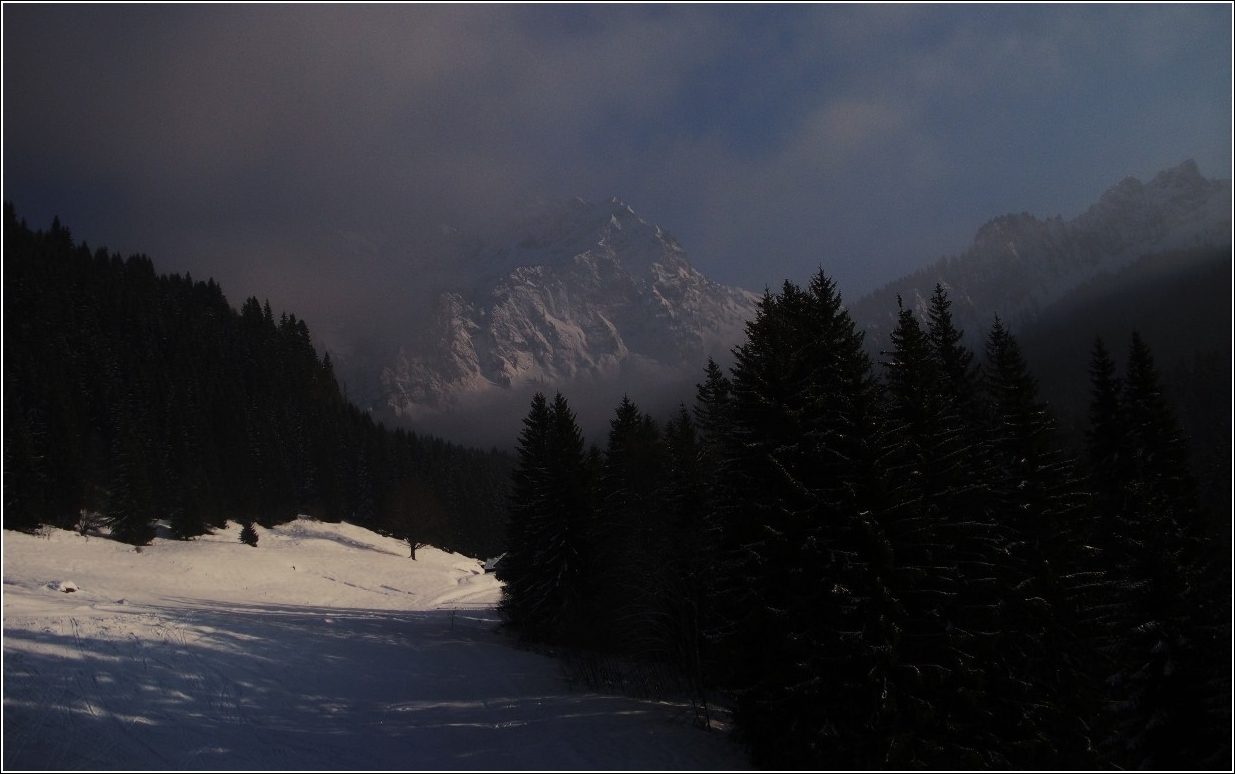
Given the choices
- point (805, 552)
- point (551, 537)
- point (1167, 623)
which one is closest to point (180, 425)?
point (551, 537)

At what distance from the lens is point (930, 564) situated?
64.2 ft

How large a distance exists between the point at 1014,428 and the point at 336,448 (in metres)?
102

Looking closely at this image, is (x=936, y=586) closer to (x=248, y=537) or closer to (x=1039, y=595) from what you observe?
(x=1039, y=595)

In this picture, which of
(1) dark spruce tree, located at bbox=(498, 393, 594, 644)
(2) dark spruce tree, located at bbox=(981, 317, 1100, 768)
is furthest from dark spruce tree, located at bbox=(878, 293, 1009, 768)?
(1) dark spruce tree, located at bbox=(498, 393, 594, 644)

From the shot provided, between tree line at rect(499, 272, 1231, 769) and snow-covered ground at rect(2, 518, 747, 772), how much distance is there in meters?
4.21

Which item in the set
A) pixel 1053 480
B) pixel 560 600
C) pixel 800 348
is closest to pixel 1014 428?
pixel 1053 480

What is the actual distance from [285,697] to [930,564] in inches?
785

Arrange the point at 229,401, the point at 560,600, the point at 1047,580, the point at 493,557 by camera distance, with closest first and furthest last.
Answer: the point at 1047,580 < the point at 560,600 < the point at 229,401 < the point at 493,557

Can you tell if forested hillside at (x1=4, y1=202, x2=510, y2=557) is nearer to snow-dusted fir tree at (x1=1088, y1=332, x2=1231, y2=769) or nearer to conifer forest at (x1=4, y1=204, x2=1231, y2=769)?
conifer forest at (x1=4, y1=204, x2=1231, y2=769)

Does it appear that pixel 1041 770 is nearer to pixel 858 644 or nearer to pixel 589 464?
pixel 858 644

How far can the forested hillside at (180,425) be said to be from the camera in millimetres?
56281

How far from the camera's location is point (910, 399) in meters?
23.0

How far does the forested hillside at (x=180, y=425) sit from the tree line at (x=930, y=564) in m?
50.4

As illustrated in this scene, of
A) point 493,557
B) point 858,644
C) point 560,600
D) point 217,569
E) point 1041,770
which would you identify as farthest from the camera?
point 493,557
